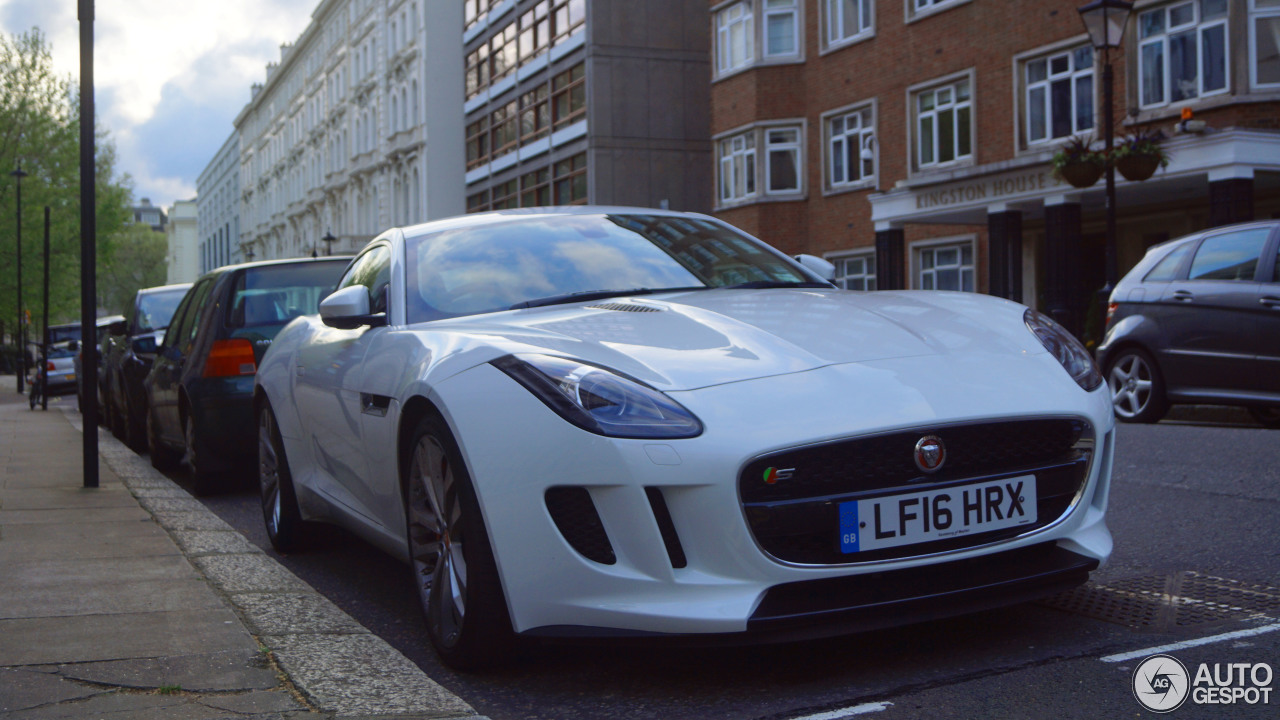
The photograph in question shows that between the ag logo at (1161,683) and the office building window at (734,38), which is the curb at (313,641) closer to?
the ag logo at (1161,683)

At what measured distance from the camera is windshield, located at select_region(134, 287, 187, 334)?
12969 millimetres

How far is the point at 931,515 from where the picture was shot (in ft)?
10.5

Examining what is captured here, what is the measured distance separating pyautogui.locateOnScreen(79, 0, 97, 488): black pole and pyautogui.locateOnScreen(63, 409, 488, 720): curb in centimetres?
209

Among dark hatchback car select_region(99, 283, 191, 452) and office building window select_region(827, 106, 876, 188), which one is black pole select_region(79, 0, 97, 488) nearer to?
dark hatchback car select_region(99, 283, 191, 452)

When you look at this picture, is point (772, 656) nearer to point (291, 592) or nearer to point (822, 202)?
point (291, 592)

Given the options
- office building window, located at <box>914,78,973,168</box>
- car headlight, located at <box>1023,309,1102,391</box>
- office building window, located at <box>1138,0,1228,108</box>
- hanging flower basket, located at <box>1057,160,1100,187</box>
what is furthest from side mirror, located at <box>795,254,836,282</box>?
office building window, located at <box>914,78,973,168</box>

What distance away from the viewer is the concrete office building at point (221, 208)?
114 metres

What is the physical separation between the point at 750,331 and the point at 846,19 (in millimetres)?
26661

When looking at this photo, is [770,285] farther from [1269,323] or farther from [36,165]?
[36,165]

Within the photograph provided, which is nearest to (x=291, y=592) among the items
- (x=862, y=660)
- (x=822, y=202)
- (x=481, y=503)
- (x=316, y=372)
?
(x=316, y=372)

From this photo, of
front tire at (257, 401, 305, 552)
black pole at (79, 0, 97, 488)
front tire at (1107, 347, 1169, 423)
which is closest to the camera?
front tire at (257, 401, 305, 552)

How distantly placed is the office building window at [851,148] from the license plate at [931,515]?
25.1 m

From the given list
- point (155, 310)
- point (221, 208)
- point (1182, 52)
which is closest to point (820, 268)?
point (155, 310)

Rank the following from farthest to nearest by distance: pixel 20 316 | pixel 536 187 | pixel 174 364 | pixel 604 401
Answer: pixel 536 187 < pixel 20 316 < pixel 174 364 < pixel 604 401
